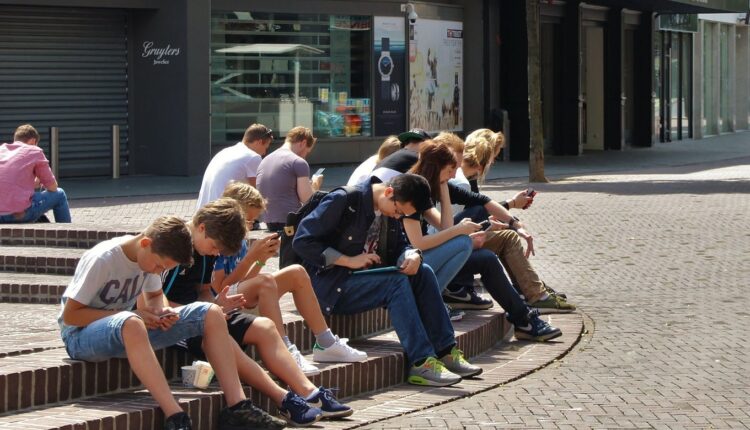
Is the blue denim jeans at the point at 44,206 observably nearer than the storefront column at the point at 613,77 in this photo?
→ Yes

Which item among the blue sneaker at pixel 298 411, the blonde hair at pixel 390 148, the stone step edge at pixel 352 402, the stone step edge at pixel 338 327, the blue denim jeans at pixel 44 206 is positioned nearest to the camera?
the stone step edge at pixel 352 402

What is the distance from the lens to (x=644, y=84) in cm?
3584

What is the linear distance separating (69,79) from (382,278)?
15311 millimetres

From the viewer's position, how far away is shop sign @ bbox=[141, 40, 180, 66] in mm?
22750

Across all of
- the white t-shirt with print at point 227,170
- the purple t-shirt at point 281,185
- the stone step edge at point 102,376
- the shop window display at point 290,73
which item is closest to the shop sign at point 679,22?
the shop window display at point 290,73

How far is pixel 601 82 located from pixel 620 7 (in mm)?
1821

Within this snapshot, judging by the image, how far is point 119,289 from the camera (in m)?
6.12

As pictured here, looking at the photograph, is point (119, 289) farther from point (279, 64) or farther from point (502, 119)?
point (502, 119)

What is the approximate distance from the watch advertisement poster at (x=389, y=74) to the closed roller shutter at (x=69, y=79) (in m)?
5.60

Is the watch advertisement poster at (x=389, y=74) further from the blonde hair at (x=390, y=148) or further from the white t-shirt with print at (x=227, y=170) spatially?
the blonde hair at (x=390, y=148)

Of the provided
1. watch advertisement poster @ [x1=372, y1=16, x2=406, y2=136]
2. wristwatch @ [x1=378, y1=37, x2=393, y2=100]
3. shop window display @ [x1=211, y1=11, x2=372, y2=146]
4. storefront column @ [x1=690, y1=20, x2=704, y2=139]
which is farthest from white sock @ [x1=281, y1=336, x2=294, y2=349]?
storefront column @ [x1=690, y1=20, x2=704, y2=139]

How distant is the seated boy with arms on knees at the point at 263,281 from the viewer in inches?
277

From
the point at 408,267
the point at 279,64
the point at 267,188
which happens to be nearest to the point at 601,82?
the point at 279,64

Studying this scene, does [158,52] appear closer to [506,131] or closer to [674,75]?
[506,131]
